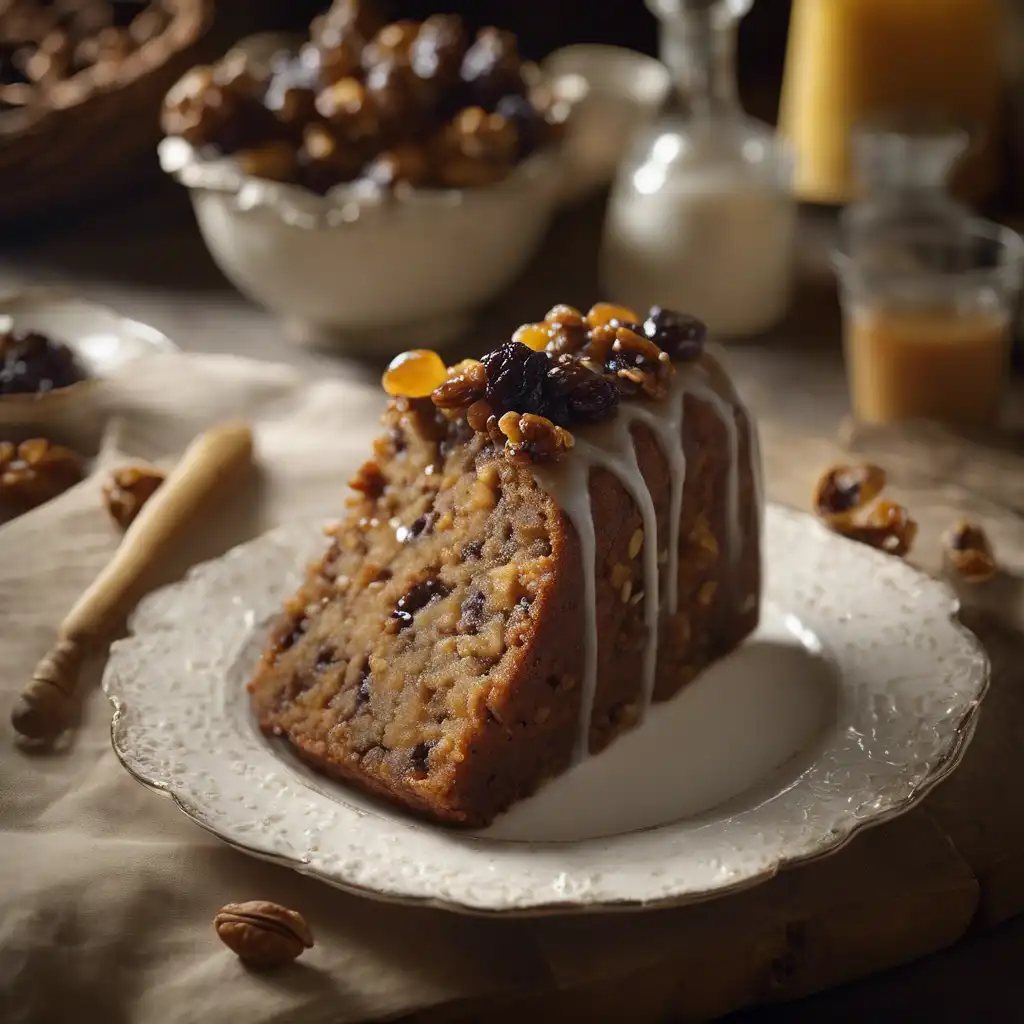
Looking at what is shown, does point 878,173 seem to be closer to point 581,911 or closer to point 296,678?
point 296,678

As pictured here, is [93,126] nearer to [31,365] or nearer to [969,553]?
[31,365]

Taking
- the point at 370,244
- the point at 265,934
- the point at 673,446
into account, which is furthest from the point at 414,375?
the point at 370,244

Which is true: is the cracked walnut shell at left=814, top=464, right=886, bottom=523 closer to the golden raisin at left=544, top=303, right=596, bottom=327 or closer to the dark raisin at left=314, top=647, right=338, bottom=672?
the golden raisin at left=544, top=303, right=596, bottom=327

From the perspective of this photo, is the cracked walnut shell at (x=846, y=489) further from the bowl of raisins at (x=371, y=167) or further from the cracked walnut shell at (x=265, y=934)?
the cracked walnut shell at (x=265, y=934)

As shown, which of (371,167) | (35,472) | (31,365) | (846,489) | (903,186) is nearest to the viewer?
(846,489)

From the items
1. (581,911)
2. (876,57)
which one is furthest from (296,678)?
(876,57)

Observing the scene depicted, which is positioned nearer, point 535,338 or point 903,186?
point 535,338
